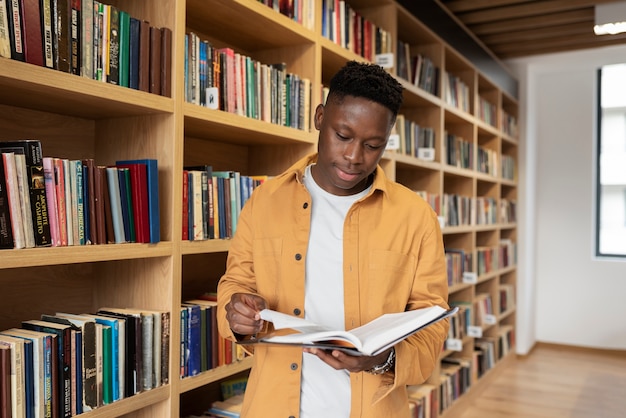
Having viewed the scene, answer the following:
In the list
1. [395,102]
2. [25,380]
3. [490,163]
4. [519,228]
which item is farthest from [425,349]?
[519,228]

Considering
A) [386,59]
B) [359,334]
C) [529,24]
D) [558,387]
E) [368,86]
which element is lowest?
[558,387]

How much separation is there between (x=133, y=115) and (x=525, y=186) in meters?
4.64

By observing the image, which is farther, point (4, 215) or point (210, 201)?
point (210, 201)

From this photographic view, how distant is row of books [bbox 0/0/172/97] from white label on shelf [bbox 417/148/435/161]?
2030mm

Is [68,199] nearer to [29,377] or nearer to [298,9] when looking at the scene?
[29,377]

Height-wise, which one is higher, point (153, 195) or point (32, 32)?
point (32, 32)

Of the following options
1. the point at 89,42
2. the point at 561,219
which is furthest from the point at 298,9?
the point at 561,219

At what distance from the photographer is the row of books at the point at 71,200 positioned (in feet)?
4.24

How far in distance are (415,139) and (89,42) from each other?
88.6 inches

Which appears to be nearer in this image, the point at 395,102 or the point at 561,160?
the point at 395,102

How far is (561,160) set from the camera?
580cm

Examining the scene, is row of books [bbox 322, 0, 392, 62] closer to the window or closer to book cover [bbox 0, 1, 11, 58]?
book cover [bbox 0, 1, 11, 58]

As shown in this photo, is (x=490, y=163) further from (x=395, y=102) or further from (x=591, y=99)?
(x=395, y=102)

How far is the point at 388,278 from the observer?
1254 millimetres
